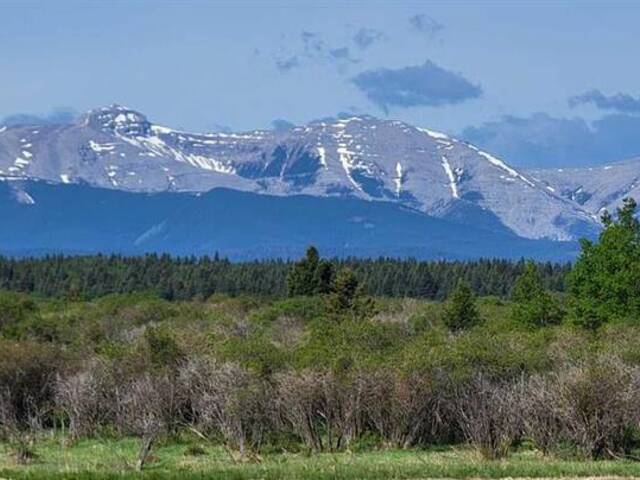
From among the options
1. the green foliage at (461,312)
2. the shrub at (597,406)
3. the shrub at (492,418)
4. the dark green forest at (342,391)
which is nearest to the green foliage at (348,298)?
the green foliage at (461,312)

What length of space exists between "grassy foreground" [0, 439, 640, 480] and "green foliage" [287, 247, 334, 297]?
73937 mm

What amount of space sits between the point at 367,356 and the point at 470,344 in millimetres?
3474

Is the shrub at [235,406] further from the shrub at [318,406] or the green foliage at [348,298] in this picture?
the green foliage at [348,298]

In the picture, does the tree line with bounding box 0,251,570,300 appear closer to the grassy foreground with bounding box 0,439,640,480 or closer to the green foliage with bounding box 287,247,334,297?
the green foliage with bounding box 287,247,334,297

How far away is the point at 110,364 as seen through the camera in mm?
49844

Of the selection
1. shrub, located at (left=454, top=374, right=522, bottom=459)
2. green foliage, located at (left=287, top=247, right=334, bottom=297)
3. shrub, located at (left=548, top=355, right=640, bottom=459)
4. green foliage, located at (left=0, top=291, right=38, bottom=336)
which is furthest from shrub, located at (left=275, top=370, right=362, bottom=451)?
green foliage, located at (left=287, top=247, right=334, bottom=297)

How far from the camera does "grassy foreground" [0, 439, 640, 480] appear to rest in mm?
33219

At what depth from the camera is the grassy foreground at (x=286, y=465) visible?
33.2 metres

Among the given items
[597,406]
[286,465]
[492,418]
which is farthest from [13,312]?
[597,406]

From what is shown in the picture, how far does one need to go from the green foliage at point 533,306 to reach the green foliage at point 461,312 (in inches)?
104

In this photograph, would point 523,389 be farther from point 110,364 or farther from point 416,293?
point 416,293

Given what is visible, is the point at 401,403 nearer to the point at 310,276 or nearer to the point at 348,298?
the point at 348,298

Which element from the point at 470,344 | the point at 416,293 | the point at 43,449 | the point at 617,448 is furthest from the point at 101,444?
the point at 416,293

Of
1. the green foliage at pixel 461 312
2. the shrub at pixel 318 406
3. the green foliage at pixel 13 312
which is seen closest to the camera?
the shrub at pixel 318 406
